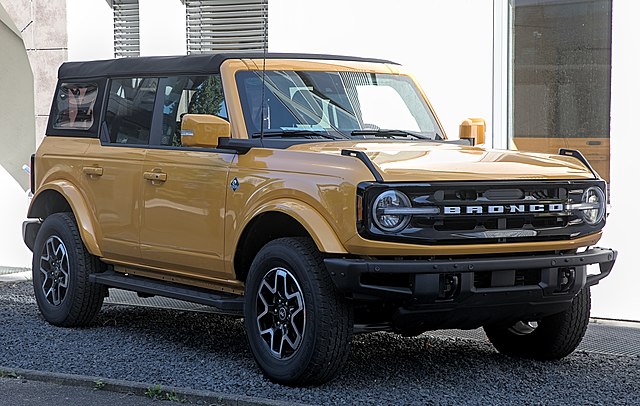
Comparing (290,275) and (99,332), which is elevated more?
(290,275)

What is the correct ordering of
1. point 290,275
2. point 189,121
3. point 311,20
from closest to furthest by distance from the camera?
point 290,275 < point 189,121 < point 311,20

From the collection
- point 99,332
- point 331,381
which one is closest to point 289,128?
point 331,381

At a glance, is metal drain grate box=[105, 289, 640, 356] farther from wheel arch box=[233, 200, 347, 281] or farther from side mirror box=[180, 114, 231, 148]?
side mirror box=[180, 114, 231, 148]

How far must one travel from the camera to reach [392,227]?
6.45m

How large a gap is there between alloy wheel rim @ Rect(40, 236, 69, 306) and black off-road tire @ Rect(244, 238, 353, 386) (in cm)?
237

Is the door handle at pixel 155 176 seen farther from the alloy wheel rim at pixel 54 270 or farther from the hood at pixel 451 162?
the alloy wheel rim at pixel 54 270

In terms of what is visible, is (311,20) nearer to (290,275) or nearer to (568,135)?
(568,135)

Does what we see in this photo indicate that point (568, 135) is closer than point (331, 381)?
No

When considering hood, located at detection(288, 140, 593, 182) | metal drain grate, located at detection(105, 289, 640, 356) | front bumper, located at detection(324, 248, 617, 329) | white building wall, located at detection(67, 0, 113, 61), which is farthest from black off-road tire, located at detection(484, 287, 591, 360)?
white building wall, located at detection(67, 0, 113, 61)

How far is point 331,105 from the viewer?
26.1ft

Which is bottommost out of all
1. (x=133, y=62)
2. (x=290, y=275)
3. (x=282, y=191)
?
(x=290, y=275)

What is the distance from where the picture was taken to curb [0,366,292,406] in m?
6.54

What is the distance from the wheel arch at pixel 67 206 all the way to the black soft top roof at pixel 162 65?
2.95ft

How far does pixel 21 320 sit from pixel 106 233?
1.41m
